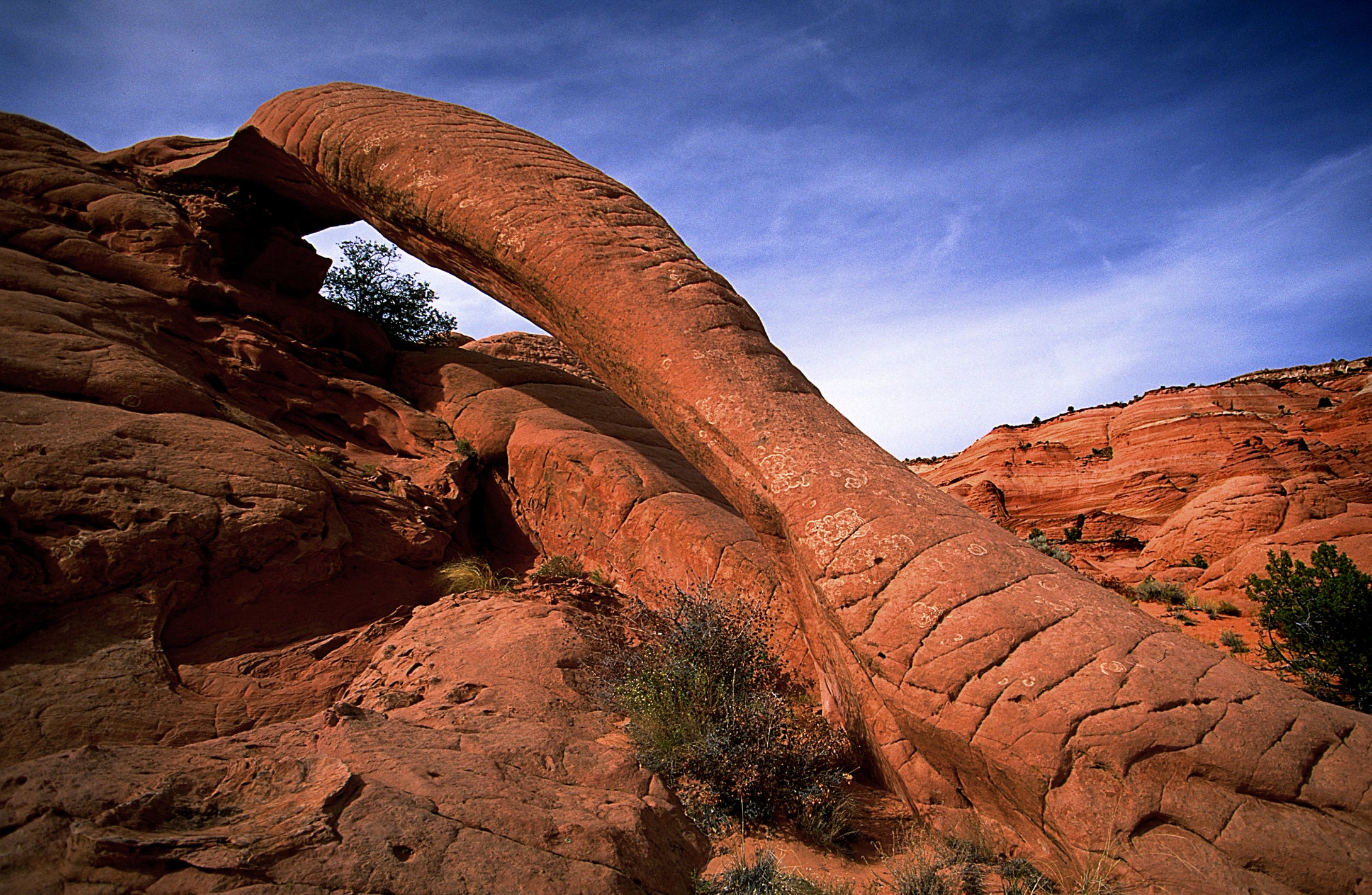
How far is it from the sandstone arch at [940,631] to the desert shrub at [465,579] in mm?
2116

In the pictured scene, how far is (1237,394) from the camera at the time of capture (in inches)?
875

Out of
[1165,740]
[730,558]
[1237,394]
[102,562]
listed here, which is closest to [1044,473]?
[1237,394]

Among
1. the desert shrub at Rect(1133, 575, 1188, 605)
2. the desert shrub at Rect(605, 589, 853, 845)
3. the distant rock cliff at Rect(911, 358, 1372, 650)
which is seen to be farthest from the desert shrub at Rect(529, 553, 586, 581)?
the desert shrub at Rect(1133, 575, 1188, 605)

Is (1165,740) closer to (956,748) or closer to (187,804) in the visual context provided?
(956,748)

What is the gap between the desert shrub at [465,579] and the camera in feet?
19.3

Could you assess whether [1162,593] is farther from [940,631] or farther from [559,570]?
[559,570]

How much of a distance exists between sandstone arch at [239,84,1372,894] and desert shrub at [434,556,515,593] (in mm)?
2116

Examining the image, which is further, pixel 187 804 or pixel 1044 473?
pixel 1044 473

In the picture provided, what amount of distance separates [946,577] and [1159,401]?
23.8 metres

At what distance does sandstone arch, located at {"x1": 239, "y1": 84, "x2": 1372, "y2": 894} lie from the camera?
121 inches

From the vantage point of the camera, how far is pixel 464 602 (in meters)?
5.55

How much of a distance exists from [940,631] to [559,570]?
12.3 feet

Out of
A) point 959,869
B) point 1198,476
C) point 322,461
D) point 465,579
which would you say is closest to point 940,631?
point 959,869

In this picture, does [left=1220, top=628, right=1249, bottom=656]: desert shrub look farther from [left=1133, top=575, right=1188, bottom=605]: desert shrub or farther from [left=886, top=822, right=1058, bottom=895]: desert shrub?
[left=886, top=822, right=1058, bottom=895]: desert shrub
